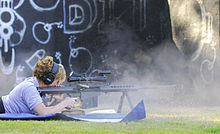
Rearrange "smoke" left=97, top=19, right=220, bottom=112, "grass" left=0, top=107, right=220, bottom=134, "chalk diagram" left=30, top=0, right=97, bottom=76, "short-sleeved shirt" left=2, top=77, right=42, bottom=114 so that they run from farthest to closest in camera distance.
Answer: "smoke" left=97, top=19, right=220, bottom=112 → "chalk diagram" left=30, top=0, right=97, bottom=76 → "short-sleeved shirt" left=2, top=77, right=42, bottom=114 → "grass" left=0, top=107, right=220, bottom=134

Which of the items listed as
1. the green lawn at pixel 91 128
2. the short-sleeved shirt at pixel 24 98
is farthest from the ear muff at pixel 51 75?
the green lawn at pixel 91 128

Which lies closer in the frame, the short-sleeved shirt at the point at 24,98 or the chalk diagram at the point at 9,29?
the short-sleeved shirt at the point at 24,98

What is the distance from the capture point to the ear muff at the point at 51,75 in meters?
4.57

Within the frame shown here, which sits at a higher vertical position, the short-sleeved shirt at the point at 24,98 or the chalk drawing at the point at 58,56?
the chalk drawing at the point at 58,56

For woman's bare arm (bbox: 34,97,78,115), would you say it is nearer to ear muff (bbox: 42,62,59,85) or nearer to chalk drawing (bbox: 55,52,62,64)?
ear muff (bbox: 42,62,59,85)

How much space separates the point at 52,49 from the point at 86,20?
3.32 feet

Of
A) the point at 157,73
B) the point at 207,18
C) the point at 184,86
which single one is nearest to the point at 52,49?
the point at 157,73

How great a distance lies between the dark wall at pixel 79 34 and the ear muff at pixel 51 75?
4240 mm

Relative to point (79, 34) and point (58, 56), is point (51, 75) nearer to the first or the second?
point (58, 56)

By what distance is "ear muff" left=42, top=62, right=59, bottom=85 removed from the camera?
15.0 feet

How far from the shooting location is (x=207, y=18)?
388 inches

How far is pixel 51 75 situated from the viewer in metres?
4.63

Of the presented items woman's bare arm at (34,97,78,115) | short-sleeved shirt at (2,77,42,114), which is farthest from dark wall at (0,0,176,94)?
woman's bare arm at (34,97,78,115)

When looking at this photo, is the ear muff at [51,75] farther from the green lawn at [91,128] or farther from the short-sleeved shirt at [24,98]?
the green lawn at [91,128]
